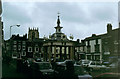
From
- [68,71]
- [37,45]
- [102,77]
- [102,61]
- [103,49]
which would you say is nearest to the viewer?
[102,77]

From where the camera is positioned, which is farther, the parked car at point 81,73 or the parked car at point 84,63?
the parked car at point 84,63

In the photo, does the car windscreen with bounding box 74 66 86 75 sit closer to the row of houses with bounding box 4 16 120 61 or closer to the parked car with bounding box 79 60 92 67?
the parked car with bounding box 79 60 92 67

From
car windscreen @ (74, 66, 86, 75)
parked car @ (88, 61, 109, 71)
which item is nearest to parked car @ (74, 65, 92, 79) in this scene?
car windscreen @ (74, 66, 86, 75)

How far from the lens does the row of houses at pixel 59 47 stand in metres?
13.5

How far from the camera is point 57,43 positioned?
14523mm

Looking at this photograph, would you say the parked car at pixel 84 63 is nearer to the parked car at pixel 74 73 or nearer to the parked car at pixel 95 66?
the parked car at pixel 95 66

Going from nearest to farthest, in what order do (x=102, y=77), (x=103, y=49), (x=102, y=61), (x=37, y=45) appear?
1. (x=102, y=77)
2. (x=37, y=45)
3. (x=102, y=61)
4. (x=103, y=49)

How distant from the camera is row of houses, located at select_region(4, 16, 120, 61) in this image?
13453 millimetres

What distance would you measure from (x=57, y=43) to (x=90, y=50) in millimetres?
3170

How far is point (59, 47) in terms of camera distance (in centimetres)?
1459

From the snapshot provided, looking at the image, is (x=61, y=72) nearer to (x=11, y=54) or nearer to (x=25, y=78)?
(x=25, y=78)

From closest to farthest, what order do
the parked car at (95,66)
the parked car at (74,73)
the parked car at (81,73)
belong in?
the parked car at (81,73) → the parked car at (74,73) → the parked car at (95,66)

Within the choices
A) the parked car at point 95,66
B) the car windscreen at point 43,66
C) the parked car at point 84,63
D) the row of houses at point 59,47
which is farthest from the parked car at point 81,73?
the parked car at point 95,66

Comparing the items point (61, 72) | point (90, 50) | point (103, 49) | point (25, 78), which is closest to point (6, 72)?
point (25, 78)
